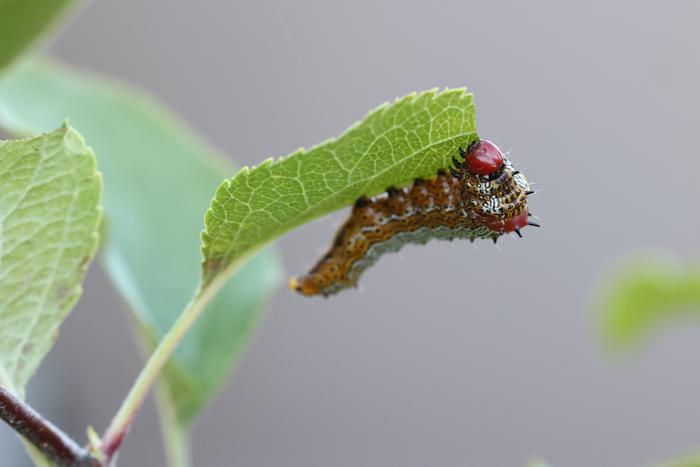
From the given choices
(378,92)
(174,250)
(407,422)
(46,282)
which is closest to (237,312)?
(174,250)

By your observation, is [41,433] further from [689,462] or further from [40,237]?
[689,462]

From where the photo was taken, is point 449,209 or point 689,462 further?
point 449,209

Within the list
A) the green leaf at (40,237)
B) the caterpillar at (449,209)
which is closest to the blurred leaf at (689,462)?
the caterpillar at (449,209)

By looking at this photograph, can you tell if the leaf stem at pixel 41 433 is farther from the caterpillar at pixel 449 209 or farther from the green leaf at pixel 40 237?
the caterpillar at pixel 449 209

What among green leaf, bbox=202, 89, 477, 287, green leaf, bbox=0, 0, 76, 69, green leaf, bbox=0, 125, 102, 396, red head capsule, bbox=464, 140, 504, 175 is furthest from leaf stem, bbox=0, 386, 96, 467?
red head capsule, bbox=464, 140, 504, 175

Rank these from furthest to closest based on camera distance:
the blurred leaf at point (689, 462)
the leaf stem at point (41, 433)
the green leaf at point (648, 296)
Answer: the green leaf at point (648, 296) < the blurred leaf at point (689, 462) < the leaf stem at point (41, 433)

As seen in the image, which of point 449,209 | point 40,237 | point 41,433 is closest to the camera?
point 41,433

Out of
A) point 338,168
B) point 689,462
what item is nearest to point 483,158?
point 338,168

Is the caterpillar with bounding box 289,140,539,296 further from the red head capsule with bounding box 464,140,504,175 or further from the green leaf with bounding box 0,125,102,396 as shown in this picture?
the green leaf with bounding box 0,125,102,396
